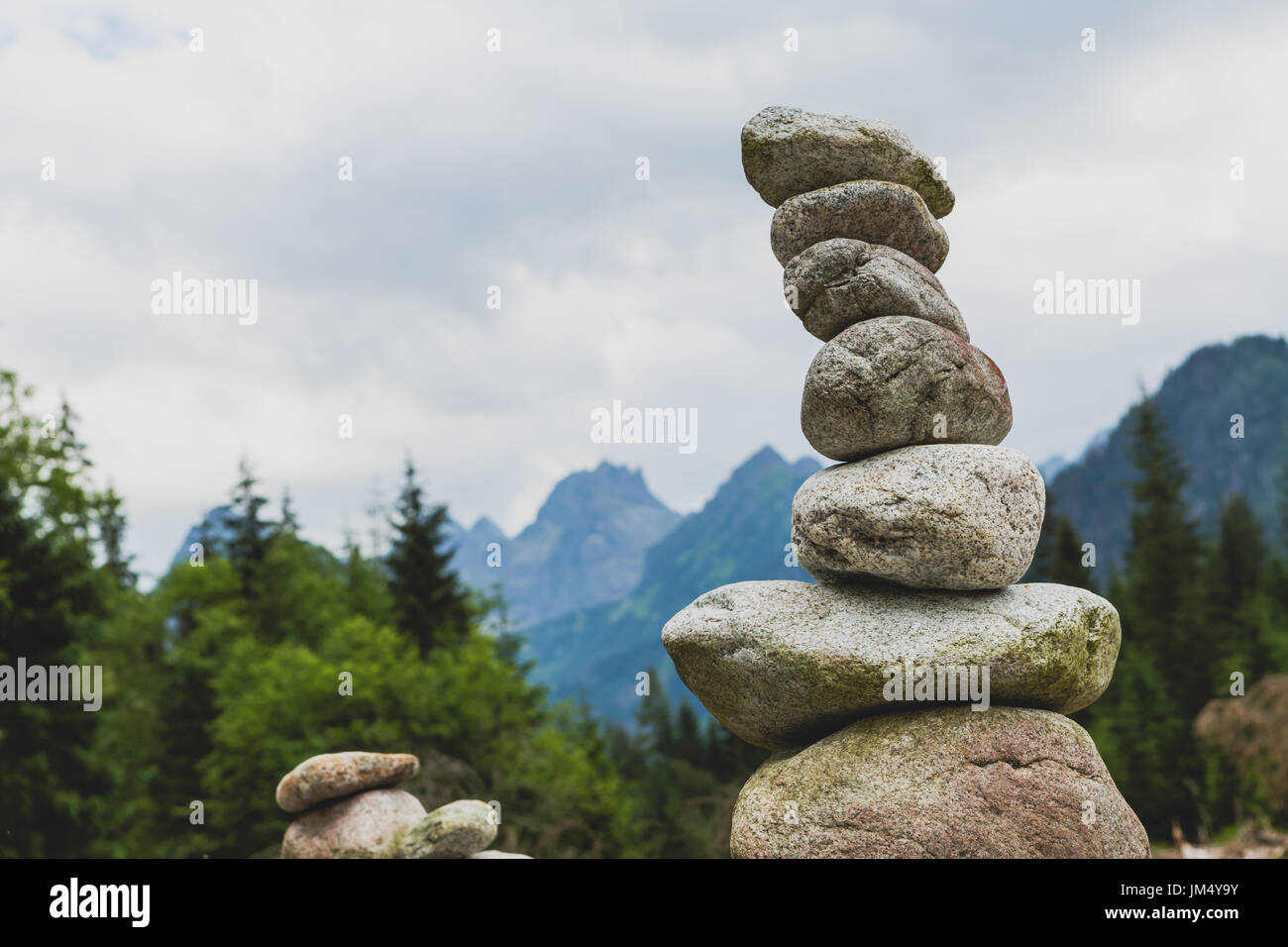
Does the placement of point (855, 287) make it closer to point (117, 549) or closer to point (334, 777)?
point (334, 777)

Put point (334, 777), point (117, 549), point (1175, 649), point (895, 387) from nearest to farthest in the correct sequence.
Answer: point (895, 387) < point (334, 777) < point (1175, 649) < point (117, 549)

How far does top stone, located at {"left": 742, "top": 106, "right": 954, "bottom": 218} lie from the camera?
791cm

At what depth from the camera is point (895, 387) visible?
7141mm

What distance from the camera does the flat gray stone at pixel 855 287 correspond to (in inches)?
297

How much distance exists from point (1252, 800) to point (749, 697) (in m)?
32.8

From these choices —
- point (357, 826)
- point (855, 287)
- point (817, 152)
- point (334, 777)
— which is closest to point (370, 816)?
point (357, 826)

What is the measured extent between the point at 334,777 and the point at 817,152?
36.9ft

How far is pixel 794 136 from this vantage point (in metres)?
7.88

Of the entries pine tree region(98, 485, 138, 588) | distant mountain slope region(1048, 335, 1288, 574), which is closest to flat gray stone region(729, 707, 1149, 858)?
pine tree region(98, 485, 138, 588)

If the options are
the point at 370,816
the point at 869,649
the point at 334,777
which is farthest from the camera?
the point at 370,816

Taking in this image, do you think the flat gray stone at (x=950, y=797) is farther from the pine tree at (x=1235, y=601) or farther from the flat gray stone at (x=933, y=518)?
the pine tree at (x=1235, y=601)

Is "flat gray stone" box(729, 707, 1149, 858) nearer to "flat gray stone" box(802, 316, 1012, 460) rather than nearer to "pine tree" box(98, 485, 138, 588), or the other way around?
"flat gray stone" box(802, 316, 1012, 460)

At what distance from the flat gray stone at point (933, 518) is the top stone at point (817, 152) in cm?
259
